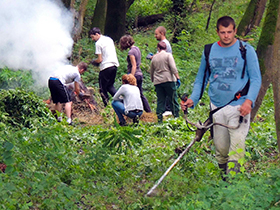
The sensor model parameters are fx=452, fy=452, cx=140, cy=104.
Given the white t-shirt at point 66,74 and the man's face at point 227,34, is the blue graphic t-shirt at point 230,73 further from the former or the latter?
the white t-shirt at point 66,74

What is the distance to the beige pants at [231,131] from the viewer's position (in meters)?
5.09

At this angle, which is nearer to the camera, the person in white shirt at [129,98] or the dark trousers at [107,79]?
the person in white shirt at [129,98]

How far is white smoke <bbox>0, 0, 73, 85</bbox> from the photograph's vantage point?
36.9ft

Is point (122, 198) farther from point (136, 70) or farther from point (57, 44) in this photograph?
point (57, 44)

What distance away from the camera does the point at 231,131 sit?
16.8ft

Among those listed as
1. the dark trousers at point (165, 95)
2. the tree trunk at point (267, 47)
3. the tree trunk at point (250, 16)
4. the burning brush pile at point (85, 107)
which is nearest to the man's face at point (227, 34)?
the tree trunk at point (267, 47)

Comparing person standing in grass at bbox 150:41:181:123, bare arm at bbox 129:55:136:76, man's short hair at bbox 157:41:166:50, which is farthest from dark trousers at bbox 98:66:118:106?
man's short hair at bbox 157:41:166:50

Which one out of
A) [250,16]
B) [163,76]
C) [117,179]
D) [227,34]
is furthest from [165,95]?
[250,16]

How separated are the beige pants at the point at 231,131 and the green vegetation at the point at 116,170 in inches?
12.0

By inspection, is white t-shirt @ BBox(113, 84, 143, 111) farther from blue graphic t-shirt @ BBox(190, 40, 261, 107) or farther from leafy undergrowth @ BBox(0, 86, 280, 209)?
blue graphic t-shirt @ BBox(190, 40, 261, 107)

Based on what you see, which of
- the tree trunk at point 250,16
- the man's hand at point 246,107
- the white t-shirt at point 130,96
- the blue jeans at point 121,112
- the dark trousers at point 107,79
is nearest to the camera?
the man's hand at point 246,107

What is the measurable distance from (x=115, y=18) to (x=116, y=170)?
11.7 meters

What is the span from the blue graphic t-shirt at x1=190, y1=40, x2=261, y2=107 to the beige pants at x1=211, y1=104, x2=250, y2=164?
10 cm

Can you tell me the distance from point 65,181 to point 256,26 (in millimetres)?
15023
